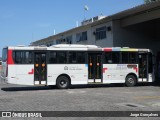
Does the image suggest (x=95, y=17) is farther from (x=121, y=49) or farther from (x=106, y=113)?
(x=106, y=113)

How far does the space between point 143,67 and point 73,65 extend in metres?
5.44

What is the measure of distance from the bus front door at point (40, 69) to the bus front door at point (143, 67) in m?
7.12

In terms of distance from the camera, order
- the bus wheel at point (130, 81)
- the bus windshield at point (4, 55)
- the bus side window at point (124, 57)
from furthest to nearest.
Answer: the bus wheel at point (130, 81) < the bus side window at point (124, 57) < the bus windshield at point (4, 55)

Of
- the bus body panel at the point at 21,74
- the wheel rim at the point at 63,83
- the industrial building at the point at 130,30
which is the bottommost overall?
the wheel rim at the point at 63,83

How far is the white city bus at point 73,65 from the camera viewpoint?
877 inches

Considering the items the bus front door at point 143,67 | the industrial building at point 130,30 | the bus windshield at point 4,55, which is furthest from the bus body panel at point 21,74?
the industrial building at point 130,30

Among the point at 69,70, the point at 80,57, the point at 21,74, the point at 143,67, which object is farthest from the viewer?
the point at 143,67

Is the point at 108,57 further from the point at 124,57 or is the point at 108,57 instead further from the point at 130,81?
the point at 130,81

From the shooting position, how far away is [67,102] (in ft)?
51.0

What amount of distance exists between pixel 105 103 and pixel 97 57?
9.46 metres

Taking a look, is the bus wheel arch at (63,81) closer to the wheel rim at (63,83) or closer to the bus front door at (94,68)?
the wheel rim at (63,83)

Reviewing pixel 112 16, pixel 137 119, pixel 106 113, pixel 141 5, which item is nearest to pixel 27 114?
pixel 106 113

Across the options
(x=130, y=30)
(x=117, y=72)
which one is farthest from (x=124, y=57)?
(x=130, y=30)

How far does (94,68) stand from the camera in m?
24.4
